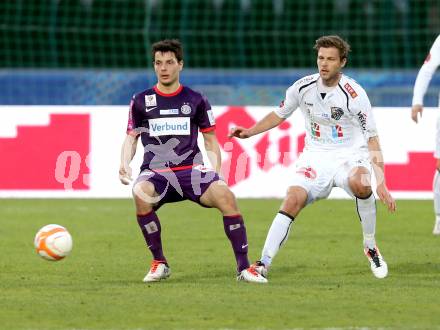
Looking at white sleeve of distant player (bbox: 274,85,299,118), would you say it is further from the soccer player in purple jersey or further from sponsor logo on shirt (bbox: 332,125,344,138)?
the soccer player in purple jersey

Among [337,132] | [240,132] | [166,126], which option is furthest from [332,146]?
[166,126]

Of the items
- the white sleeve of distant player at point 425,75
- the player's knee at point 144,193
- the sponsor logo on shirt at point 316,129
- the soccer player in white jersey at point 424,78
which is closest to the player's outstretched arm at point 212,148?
the player's knee at point 144,193

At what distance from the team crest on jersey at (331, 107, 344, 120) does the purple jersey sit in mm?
996

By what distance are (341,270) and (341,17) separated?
1317 cm

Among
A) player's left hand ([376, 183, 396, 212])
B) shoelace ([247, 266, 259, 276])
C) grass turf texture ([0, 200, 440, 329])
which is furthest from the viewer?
shoelace ([247, 266, 259, 276])

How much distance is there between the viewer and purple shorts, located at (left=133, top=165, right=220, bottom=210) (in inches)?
329

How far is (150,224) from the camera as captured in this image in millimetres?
8422

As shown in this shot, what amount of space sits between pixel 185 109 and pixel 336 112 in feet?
3.60

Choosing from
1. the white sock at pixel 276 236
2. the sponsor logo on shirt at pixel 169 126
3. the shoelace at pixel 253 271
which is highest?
the sponsor logo on shirt at pixel 169 126

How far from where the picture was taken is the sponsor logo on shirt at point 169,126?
8461 millimetres

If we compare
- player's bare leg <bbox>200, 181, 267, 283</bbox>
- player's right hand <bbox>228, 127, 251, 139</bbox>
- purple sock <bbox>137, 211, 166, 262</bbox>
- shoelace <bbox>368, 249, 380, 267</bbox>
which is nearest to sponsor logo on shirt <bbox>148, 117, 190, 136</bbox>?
player's right hand <bbox>228, 127, 251, 139</bbox>

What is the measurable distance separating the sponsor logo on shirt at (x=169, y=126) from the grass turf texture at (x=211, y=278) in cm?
108

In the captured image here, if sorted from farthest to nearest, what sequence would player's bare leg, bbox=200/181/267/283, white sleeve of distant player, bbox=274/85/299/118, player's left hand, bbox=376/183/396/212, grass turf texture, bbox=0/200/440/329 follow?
1. white sleeve of distant player, bbox=274/85/299/118
2. player's bare leg, bbox=200/181/267/283
3. player's left hand, bbox=376/183/396/212
4. grass turf texture, bbox=0/200/440/329

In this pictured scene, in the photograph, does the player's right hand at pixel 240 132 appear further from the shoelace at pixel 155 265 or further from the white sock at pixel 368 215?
the shoelace at pixel 155 265
